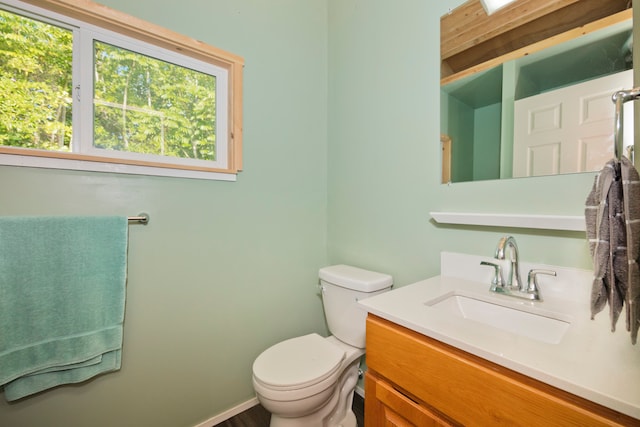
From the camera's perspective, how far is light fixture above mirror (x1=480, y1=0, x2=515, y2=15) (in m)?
1.02

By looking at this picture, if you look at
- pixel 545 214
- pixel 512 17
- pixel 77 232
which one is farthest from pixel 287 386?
pixel 512 17

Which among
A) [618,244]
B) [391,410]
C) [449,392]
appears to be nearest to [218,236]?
[391,410]

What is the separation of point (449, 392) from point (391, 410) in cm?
24

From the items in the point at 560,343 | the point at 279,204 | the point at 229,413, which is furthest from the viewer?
the point at 279,204

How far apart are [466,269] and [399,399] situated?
60cm

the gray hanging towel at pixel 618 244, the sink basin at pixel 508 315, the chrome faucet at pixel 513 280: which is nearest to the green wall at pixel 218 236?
the sink basin at pixel 508 315

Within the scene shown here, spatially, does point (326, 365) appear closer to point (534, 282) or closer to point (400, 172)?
point (534, 282)

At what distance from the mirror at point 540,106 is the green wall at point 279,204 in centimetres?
7

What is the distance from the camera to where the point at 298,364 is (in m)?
1.17

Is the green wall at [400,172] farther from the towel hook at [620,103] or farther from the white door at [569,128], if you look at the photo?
the towel hook at [620,103]

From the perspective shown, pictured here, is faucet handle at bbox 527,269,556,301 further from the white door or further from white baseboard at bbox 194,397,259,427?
white baseboard at bbox 194,397,259,427

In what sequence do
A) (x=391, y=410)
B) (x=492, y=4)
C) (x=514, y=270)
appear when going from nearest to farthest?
1. (x=391, y=410)
2. (x=514, y=270)
3. (x=492, y=4)

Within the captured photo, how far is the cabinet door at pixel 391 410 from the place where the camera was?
70 centimetres

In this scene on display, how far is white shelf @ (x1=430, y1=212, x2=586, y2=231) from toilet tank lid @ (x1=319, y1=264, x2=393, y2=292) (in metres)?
0.40
